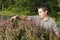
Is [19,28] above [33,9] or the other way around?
above

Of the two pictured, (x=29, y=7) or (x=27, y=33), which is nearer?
(x=27, y=33)

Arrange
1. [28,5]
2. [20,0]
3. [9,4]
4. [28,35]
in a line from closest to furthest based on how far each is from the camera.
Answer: [28,35]
[20,0]
[28,5]
[9,4]

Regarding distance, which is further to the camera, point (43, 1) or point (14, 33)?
point (43, 1)

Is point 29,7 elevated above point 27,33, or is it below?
below

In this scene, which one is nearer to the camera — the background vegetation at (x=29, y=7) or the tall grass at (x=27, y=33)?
the tall grass at (x=27, y=33)

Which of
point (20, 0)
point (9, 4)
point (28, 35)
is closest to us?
point (28, 35)

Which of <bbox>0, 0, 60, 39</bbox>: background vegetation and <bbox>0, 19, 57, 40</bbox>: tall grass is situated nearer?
<bbox>0, 19, 57, 40</bbox>: tall grass

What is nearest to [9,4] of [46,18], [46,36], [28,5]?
[28,5]

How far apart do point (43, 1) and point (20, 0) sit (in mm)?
1196

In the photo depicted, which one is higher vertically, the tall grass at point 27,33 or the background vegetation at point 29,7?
the tall grass at point 27,33

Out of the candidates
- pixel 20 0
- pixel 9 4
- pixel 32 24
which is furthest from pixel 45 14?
pixel 9 4

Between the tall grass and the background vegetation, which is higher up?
the tall grass

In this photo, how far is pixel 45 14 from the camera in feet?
18.5

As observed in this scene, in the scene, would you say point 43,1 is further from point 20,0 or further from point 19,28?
point 19,28
